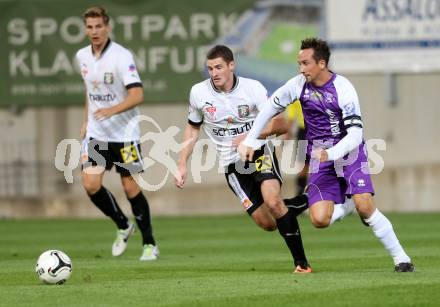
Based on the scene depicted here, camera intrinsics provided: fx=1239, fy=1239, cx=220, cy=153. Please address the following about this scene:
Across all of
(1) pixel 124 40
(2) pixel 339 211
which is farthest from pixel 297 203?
(1) pixel 124 40

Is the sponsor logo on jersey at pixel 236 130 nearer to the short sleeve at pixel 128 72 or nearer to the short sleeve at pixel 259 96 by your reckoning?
the short sleeve at pixel 259 96

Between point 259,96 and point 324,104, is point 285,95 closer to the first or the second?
point 324,104

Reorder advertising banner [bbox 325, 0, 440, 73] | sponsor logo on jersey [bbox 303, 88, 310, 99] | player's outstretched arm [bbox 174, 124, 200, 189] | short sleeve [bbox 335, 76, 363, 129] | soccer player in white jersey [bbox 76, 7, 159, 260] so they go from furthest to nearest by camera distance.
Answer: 1. advertising banner [bbox 325, 0, 440, 73]
2. soccer player in white jersey [bbox 76, 7, 159, 260]
3. player's outstretched arm [bbox 174, 124, 200, 189]
4. sponsor logo on jersey [bbox 303, 88, 310, 99]
5. short sleeve [bbox 335, 76, 363, 129]

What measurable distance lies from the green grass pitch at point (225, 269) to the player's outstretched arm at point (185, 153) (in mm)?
830

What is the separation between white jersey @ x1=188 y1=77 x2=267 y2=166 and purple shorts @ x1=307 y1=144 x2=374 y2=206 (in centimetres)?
98

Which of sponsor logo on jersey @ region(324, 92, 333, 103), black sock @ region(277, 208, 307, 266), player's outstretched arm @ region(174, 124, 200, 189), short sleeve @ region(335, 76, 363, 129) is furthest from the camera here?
player's outstretched arm @ region(174, 124, 200, 189)

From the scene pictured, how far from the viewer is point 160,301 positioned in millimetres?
8750

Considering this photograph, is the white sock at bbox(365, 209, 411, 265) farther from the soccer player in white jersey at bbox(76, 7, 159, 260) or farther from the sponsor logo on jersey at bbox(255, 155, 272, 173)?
the soccer player in white jersey at bbox(76, 7, 159, 260)

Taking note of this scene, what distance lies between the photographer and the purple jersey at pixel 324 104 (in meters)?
10.2

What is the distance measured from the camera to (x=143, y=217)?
13.2 m

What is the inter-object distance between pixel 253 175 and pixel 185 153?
0.66 metres

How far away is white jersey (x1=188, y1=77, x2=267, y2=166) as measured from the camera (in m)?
11.3

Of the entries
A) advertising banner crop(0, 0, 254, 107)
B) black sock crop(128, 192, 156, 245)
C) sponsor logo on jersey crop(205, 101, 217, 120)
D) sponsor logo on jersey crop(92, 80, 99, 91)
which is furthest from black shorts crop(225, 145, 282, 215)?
advertising banner crop(0, 0, 254, 107)

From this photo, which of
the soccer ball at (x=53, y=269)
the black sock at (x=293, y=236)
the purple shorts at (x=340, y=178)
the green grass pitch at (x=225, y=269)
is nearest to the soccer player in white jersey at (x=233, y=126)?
the black sock at (x=293, y=236)
